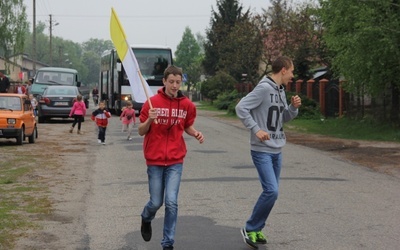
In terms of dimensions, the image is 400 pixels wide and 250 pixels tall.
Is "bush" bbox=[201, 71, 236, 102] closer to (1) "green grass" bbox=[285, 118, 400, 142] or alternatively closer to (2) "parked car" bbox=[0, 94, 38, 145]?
(1) "green grass" bbox=[285, 118, 400, 142]

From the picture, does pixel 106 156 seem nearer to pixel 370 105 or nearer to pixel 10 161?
pixel 10 161

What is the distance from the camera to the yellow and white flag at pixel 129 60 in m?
7.30

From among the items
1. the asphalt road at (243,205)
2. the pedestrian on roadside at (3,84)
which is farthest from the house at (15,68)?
the asphalt road at (243,205)

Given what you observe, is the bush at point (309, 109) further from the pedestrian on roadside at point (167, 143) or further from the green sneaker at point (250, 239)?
the pedestrian on roadside at point (167, 143)

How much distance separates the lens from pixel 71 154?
58.1ft

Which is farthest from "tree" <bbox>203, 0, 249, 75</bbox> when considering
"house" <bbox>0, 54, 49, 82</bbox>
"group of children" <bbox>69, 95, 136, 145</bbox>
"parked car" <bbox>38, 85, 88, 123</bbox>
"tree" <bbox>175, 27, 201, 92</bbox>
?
"group of children" <bbox>69, 95, 136, 145</bbox>

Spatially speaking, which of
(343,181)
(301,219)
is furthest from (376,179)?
(301,219)

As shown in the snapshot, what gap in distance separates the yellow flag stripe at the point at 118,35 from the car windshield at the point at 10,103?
544 inches

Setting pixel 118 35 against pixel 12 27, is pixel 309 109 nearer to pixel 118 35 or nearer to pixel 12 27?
pixel 12 27

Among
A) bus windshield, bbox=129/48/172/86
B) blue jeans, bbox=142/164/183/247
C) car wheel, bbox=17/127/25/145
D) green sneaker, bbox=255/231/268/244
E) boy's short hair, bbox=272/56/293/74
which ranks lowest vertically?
green sneaker, bbox=255/231/268/244

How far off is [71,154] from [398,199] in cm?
953

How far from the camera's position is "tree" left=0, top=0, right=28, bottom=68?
41172mm

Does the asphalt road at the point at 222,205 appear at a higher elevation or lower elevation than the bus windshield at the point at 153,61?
lower

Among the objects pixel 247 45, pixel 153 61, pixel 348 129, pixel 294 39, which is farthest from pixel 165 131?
pixel 294 39
